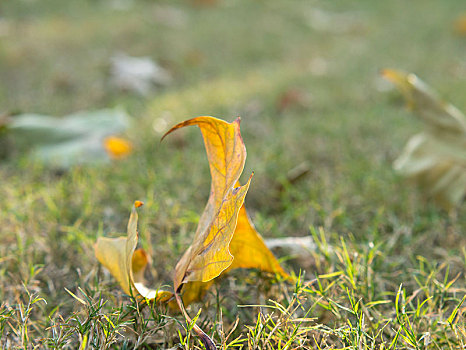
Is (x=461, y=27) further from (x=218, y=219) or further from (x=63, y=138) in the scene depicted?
(x=218, y=219)

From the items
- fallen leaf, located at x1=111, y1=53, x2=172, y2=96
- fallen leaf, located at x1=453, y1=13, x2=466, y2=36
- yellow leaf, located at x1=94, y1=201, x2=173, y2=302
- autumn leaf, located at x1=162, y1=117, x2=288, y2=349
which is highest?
autumn leaf, located at x1=162, y1=117, x2=288, y2=349

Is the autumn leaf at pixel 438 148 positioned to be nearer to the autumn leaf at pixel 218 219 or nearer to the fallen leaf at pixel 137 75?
the autumn leaf at pixel 218 219

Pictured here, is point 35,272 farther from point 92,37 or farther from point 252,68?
point 92,37

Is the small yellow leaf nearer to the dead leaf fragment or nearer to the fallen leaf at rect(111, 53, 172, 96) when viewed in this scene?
the fallen leaf at rect(111, 53, 172, 96)

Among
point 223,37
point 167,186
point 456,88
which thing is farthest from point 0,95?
point 456,88

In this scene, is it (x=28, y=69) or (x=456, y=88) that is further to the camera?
(x=28, y=69)

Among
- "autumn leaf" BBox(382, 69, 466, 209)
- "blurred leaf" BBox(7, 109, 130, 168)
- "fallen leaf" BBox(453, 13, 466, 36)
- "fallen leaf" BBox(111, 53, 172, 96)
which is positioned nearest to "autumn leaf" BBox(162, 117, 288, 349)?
"autumn leaf" BBox(382, 69, 466, 209)

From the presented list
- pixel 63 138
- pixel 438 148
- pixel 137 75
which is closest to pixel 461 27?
pixel 137 75
